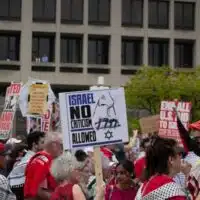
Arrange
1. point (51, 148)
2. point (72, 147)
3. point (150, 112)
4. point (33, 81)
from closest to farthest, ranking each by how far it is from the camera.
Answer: point (72, 147) → point (51, 148) → point (33, 81) → point (150, 112)

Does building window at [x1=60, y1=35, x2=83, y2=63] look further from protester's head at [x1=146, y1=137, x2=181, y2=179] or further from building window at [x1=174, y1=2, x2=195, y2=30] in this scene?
protester's head at [x1=146, y1=137, x2=181, y2=179]

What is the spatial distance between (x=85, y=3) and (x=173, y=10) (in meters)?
6.61

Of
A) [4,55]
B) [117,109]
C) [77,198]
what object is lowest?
[77,198]

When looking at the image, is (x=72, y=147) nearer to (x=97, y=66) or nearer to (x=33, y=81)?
(x=33, y=81)

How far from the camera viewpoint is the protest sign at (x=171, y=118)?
14133mm

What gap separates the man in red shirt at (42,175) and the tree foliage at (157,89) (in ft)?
102

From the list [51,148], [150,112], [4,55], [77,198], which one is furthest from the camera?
[4,55]

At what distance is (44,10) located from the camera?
48.1 meters

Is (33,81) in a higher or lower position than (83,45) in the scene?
lower

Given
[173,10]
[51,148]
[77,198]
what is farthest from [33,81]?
[173,10]

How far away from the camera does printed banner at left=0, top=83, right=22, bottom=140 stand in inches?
587

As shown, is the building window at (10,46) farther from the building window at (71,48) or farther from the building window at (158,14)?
the building window at (158,14)

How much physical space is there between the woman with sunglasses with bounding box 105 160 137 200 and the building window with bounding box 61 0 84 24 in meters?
41.1

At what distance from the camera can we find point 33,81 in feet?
51.8
